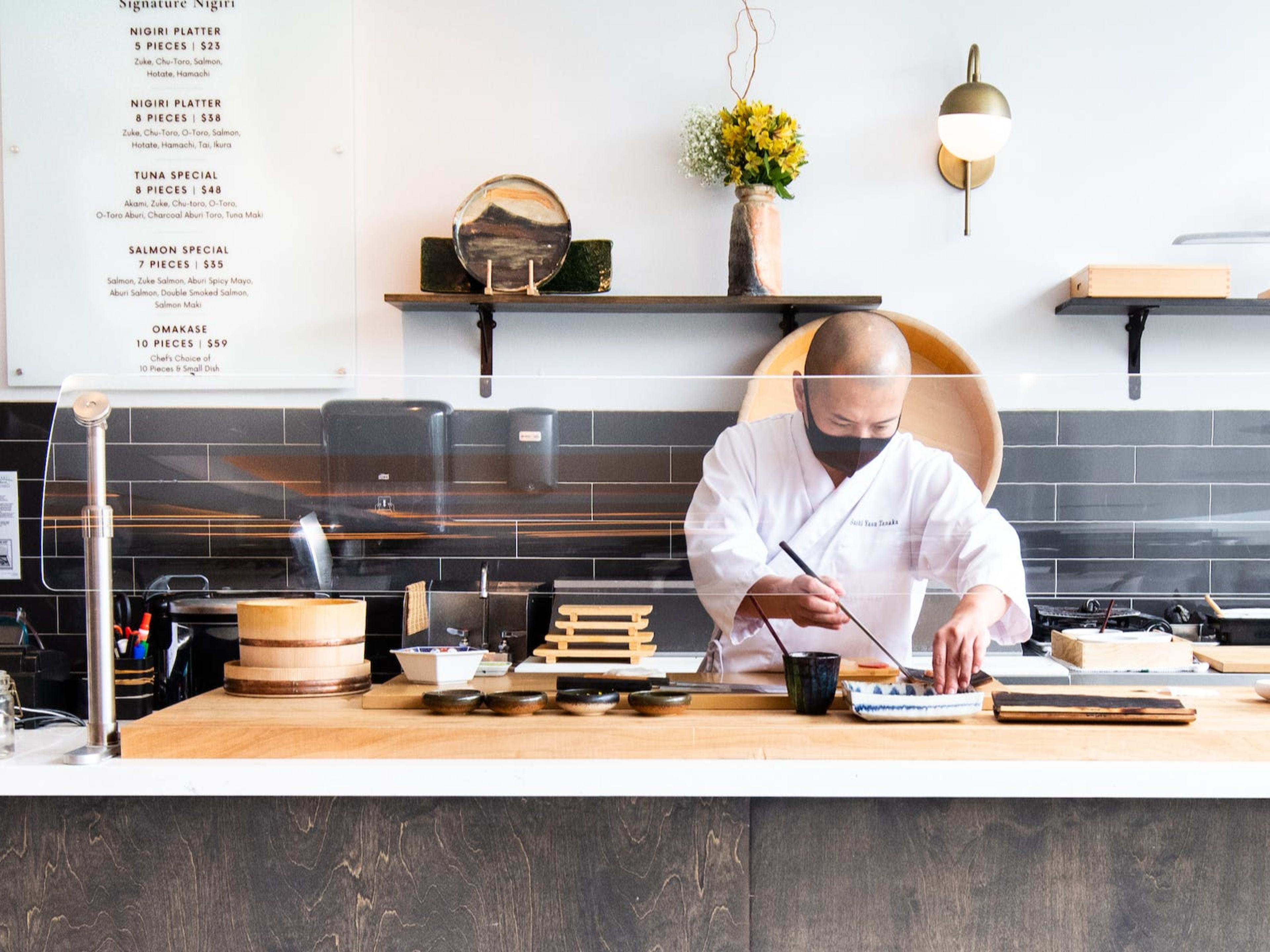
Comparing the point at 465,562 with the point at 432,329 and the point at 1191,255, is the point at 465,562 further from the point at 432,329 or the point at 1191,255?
the point at 1191,255

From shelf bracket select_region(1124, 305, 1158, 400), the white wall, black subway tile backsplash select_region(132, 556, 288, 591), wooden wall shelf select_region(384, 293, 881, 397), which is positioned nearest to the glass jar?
black subway tile backsplash select_region(132, 556, 288, 591)

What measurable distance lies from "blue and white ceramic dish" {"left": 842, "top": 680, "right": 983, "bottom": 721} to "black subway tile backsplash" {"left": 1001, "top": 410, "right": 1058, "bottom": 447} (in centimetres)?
33

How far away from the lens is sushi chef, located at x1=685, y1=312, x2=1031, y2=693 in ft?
4.88

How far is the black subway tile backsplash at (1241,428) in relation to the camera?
144cm

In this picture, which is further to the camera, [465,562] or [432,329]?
[432,329]

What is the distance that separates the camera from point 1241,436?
1.46m

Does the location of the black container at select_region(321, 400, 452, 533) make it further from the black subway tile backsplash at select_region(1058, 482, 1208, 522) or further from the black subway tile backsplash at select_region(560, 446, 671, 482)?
the black subway tile backsplash at select_region(1058, 482, 1208, 522)

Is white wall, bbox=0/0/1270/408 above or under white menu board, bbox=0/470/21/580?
above

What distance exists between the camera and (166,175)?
291 centimetres

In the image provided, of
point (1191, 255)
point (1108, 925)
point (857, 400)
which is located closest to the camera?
point (1108, 925)

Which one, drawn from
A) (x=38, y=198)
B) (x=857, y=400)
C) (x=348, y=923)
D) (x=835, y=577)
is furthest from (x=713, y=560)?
(x=38, y=198)

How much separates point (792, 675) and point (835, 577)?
0.47 feet

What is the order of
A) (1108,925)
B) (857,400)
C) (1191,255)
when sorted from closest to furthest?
(1108,925), (857,400), (1191,255)

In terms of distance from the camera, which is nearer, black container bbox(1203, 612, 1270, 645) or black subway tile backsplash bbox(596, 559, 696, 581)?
black subway tile backsplash bbox(596, 559, 696, 581)
